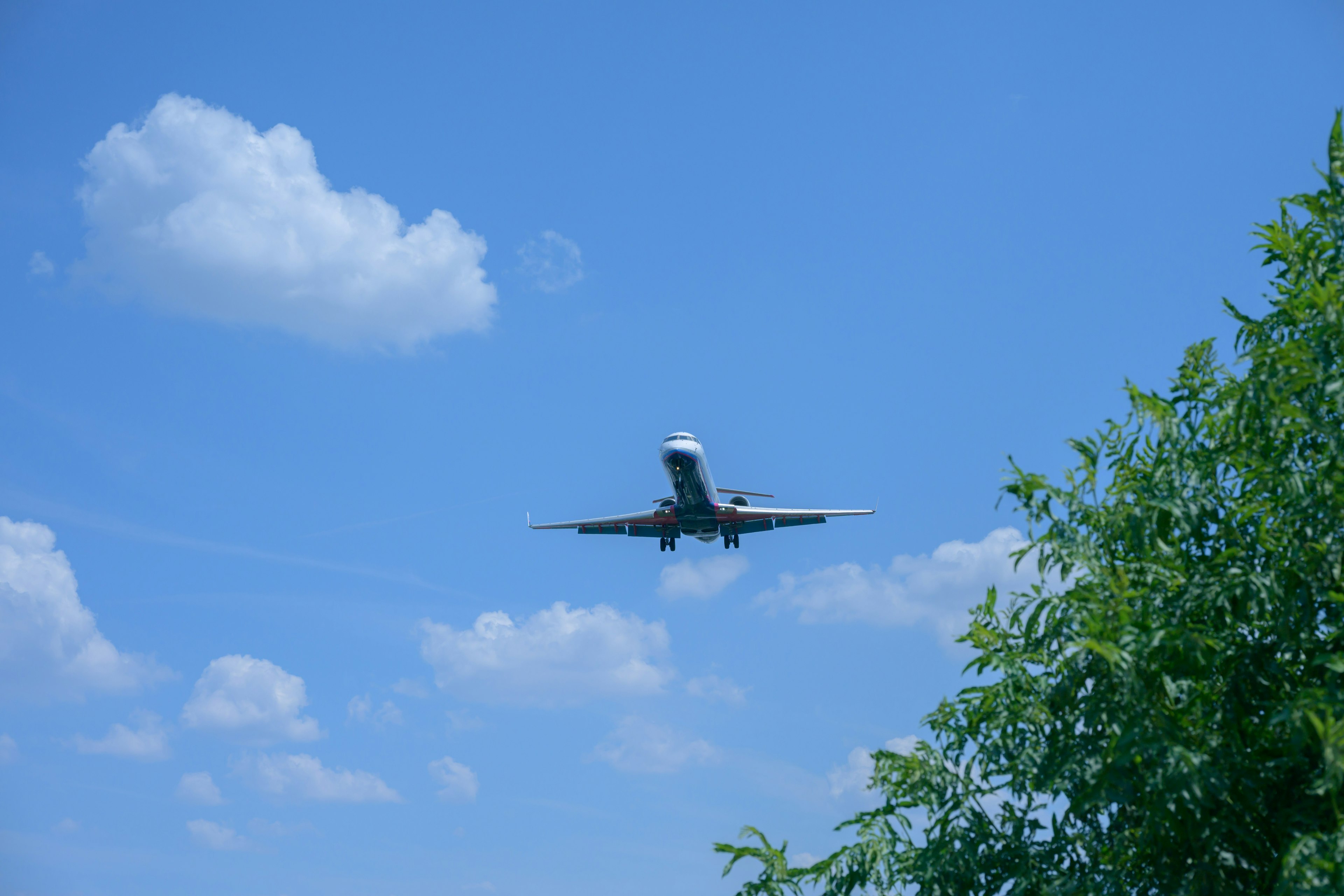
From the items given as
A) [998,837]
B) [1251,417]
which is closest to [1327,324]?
[1251,417]

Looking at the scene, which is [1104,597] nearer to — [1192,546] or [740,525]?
[1192,546]

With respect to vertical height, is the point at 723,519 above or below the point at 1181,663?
above

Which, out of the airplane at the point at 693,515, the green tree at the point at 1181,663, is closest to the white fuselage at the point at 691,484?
the airplane at the point at 693,515

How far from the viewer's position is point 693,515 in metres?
72.3

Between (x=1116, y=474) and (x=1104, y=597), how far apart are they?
12.6 feet

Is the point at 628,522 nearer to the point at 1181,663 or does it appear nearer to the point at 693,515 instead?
the point at 693,515

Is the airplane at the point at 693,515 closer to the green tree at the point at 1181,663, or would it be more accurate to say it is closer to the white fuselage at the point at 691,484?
the white fuselage at the point at 691,484

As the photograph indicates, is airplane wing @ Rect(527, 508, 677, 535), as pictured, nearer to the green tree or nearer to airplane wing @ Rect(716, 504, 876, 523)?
airplane wing @ Rect(716, 504, 876, 523)

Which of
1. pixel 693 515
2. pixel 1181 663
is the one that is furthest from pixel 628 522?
pixel 1181 663

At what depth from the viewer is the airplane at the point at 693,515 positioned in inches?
2670

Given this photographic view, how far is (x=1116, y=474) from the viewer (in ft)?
59.7

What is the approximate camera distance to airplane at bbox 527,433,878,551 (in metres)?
67.8

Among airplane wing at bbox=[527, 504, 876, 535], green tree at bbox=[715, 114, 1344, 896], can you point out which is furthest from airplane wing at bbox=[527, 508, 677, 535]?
green tree at bbox=[715, 114, 1344, 896]

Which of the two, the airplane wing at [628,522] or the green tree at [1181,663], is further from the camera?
the airplane wing at [628,522]
